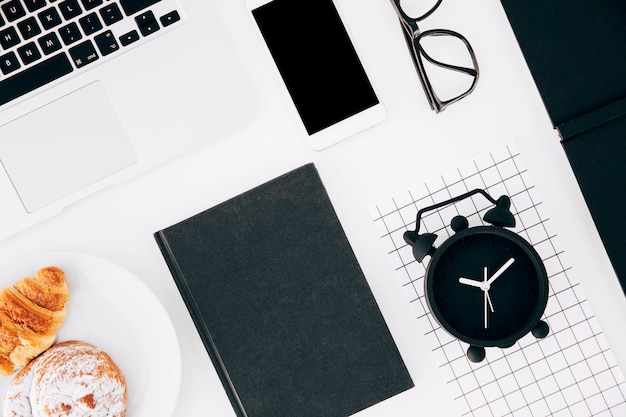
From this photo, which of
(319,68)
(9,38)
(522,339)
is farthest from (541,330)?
(9,38)

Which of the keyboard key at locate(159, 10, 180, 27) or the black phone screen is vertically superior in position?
the keyboard key at locate(159, 10, 180, 27)

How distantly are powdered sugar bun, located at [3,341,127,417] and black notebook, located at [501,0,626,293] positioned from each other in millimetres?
671

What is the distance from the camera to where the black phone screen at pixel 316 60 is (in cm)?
75

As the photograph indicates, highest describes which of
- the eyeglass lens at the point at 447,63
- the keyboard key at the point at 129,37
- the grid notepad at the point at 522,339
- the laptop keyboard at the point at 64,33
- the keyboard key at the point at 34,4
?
the keyboard key at the point at 34,4

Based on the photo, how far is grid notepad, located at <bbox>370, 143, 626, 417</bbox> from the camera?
775 millimetres

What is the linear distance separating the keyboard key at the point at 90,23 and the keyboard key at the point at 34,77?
0.04 meters

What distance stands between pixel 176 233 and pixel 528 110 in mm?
509

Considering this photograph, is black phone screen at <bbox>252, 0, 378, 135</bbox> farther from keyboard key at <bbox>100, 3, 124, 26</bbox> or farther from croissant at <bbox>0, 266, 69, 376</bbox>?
croissant at <bbox>0, 266, 69, 376</bbox>

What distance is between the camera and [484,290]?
72cm

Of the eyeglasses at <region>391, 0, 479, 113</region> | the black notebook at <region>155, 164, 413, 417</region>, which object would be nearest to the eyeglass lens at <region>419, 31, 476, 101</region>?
the eyeglasses at <region>391, 0, 479, 113</region>

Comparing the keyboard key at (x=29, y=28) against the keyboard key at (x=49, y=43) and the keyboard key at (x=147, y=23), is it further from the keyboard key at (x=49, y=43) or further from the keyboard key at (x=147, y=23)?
the keyboard key at (x=147, y=23)

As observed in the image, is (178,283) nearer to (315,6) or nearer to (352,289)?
(352,289)

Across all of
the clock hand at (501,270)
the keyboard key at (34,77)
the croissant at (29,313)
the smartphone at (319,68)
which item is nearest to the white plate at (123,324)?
the croissant at (29,313)

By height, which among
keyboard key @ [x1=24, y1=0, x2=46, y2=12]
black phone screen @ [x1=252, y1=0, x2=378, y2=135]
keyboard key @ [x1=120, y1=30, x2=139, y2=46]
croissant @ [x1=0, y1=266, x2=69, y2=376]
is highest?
keyboard key @ [x1=24, y1=0, x2=46, y2=12]
